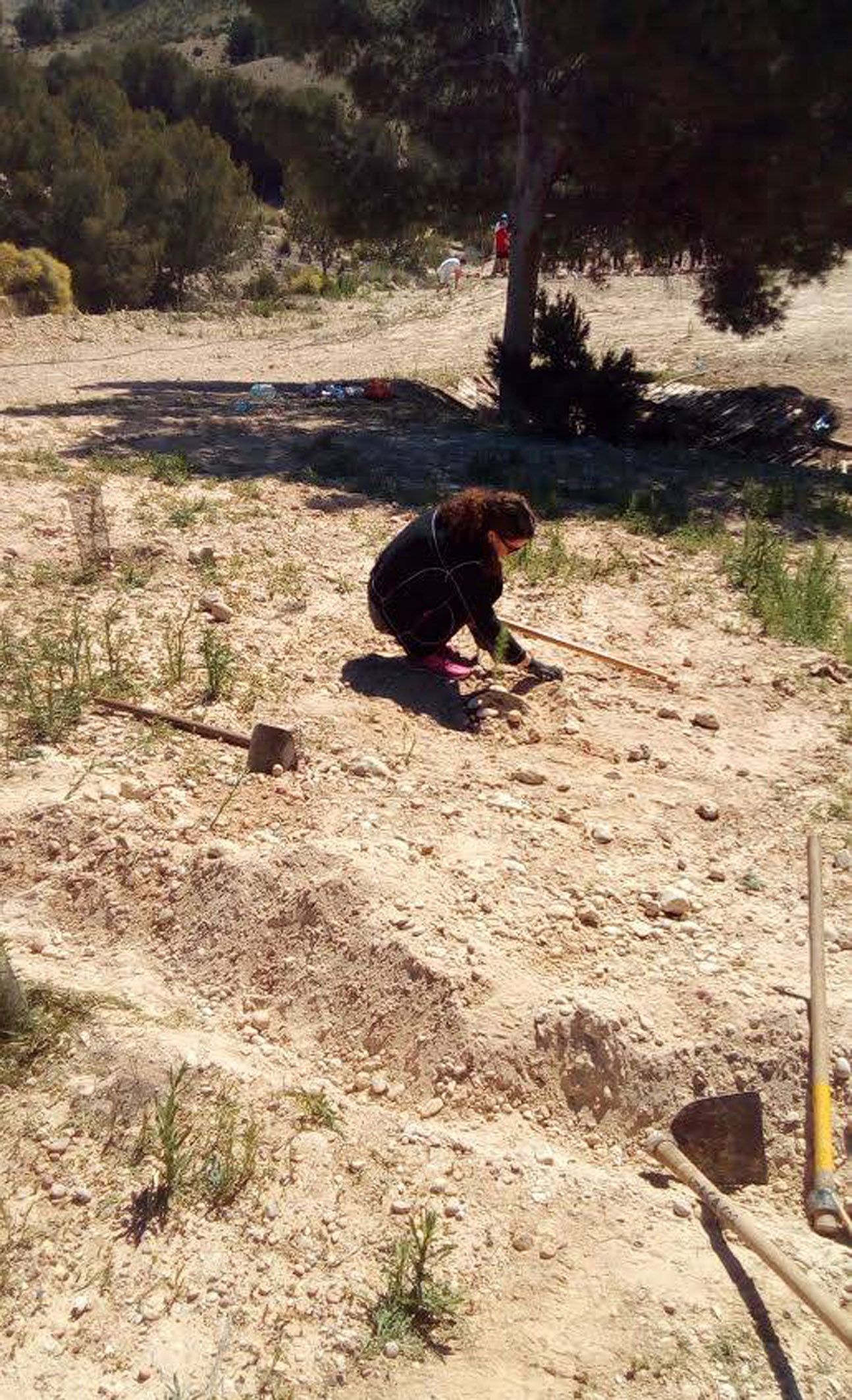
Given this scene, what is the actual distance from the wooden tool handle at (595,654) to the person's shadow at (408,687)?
1.62 feet

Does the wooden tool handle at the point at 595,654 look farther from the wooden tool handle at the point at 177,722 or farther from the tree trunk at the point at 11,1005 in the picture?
the tree trunk at the point at 11,1005

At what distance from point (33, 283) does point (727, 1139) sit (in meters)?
17.3

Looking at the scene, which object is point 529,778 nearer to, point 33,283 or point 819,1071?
point 819,1071

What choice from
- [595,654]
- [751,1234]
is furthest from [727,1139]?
[595,654]

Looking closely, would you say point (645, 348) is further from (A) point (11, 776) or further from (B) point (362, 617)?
(A) point (11, 776)

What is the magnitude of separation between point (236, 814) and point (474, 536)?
4.98 ft

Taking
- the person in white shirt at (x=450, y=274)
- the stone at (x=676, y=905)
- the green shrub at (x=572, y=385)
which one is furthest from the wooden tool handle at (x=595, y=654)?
the person in white shirt at (x=450, y=274)

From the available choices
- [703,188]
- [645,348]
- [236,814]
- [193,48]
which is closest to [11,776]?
[236,814]

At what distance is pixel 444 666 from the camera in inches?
203

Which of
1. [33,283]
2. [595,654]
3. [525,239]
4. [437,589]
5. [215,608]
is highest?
[525,239]

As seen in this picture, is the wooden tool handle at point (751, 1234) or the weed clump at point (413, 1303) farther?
the weed clump at point (413, 1303)

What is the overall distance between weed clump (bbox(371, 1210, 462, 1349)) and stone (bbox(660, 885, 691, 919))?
57.0 inches

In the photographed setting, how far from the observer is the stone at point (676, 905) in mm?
3799

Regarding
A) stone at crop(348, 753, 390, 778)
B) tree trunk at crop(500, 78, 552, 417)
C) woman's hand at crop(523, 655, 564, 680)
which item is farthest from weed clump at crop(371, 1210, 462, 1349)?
tree trunk at crop(500, 78, 552, 417)
